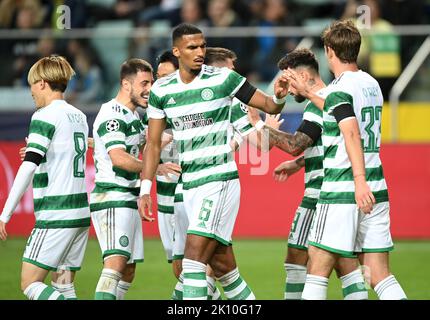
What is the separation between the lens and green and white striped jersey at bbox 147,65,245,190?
321 inches

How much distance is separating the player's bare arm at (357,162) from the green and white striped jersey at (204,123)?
1086 mm

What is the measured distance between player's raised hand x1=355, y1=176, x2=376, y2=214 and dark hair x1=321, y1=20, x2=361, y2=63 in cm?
104

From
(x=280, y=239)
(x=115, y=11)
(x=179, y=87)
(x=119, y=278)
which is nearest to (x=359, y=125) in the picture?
(x=179, y=87)

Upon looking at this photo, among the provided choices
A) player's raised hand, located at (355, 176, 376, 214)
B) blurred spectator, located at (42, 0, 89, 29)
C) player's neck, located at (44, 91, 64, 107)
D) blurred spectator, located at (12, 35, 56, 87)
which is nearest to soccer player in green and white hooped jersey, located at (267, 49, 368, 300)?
player's raised hand, located at (355, 176, 376, 214)

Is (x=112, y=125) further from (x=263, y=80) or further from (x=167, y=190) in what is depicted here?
(x=263, y=80)

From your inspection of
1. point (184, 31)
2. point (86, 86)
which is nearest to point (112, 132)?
point (184, 31)

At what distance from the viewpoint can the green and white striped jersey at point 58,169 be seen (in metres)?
8.32

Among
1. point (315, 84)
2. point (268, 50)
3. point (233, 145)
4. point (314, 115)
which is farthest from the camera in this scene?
point (268, 50)

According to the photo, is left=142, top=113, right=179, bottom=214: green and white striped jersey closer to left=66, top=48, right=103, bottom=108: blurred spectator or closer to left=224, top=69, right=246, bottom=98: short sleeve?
left=224, top=69, right=246, bottom=98: short sleeve

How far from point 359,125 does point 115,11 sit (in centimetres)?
1075

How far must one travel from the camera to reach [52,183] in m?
8.38

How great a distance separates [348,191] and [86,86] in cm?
866

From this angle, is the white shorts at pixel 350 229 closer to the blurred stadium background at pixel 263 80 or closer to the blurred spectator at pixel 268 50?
the blurred stadium background at pixel 263 80
